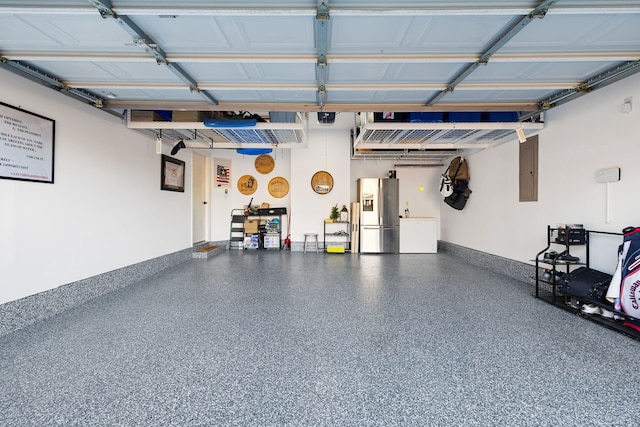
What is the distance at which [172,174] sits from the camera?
17.9ft

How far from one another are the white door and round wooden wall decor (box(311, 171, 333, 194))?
2990 mm

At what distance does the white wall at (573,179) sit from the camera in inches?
115

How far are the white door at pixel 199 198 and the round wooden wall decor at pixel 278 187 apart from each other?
1.83 meters

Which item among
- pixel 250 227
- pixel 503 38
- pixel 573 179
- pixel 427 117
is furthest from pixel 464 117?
pixel 250 227

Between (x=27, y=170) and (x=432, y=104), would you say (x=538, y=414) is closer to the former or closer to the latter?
(x=432, y=104)

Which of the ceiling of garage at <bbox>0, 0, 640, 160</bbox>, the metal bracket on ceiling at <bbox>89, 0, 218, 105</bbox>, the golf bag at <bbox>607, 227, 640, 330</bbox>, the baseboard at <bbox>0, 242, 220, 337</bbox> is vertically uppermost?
the ceiling of garage at <bbox>0, 0, 640, 160</bbox>

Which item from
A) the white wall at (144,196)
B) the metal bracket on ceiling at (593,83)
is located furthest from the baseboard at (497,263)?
the metal bracket on ceiling at (593,83)

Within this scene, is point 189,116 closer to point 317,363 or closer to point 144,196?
point 144,196

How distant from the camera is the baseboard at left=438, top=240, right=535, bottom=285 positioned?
4.35 meters

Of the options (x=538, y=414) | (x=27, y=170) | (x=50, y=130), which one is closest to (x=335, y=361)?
(x=538, y=414)

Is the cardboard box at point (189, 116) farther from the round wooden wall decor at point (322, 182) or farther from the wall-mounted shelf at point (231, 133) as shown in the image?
the round wooden wall decor at point (322, 182)

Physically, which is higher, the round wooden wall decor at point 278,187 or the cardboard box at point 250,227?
the round wooden wall decor at point 278,187

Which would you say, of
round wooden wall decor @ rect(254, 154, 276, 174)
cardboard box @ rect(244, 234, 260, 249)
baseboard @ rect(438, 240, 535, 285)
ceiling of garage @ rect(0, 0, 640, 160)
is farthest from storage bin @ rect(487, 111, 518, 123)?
cardboard box @ rect(244, 234, 260, 249)

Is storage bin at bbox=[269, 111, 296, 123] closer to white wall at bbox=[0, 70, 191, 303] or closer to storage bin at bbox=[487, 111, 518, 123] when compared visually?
white wall at bbox=[0, 70, 191, 303]
